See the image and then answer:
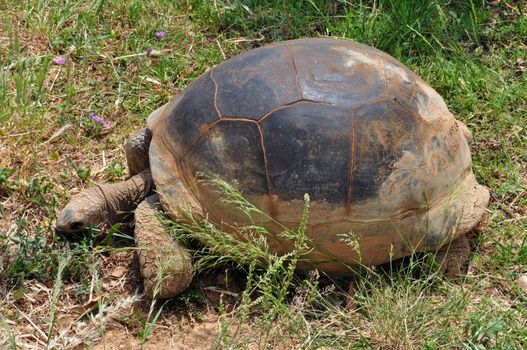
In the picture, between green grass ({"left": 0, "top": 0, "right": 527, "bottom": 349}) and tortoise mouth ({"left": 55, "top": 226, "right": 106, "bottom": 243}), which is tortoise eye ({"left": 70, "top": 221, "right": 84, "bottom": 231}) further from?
green grass ({"left": 0, "top": 0, "right": 527, "bottom": 349})

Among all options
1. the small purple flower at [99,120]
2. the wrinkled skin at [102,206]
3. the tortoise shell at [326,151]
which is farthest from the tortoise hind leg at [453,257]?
the small purple flower at [99,120]

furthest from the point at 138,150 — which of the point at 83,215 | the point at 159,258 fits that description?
the point at 159,258

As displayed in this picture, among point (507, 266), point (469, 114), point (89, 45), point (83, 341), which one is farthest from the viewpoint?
point (89, 45)

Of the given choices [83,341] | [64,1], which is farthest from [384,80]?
[64,1]

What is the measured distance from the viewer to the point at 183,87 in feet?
18.2

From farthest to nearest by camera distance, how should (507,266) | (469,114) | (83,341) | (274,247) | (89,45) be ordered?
(89,45) → (469,114) → (507,266) → (274,247) → (83,341)

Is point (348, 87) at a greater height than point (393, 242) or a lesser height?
greater

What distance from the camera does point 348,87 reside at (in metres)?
3.94

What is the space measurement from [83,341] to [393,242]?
65.4 inches

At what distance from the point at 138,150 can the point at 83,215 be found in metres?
0.57

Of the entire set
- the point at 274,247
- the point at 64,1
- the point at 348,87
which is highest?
the point at 348,87

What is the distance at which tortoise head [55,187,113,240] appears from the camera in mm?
4184

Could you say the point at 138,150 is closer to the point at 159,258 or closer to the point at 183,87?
the point at 159,258

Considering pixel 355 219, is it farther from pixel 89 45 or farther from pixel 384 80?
pixel 89 45
